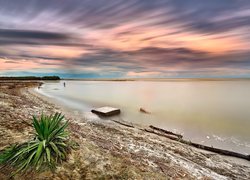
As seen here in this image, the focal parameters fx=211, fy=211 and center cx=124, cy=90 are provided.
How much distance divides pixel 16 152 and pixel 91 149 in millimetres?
2562

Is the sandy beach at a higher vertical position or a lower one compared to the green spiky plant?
lower

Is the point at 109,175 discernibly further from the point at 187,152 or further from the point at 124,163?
the point at 187,152

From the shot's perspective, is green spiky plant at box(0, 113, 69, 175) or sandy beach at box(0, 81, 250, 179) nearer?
green spiky plant at box(0, 113, 69, 175)

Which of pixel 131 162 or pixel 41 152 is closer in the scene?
pixel 41 152

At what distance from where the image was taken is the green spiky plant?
6.26m

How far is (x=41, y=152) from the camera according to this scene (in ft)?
21.7

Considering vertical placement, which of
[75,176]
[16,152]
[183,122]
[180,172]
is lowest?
[183,122]

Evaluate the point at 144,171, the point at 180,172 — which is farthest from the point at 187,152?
the point at 144,171

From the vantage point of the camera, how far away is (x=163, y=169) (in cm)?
741

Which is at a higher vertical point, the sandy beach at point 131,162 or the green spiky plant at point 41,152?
the green spiky plant at point 41,152

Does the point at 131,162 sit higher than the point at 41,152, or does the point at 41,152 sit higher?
the point at 41,152

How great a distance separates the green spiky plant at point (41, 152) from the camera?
6258 mm

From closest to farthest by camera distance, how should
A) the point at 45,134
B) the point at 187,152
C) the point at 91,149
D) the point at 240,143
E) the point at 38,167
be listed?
the point at 38,167
the point at 45,134
the point at 91,149
the point at 187,152
the point at 240,143

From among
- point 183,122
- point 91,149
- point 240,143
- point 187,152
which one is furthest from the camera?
point 183,122
